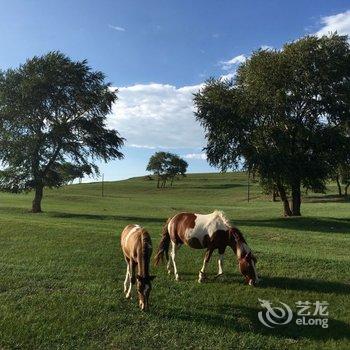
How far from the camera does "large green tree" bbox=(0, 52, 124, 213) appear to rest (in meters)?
40.9

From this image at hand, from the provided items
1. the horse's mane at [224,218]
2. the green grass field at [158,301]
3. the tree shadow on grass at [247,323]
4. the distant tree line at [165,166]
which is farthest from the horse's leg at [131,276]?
the distant tree line at [165,166]

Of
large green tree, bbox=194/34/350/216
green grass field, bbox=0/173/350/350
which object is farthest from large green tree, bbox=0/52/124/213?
green grass field, bbox=0/173/350/350

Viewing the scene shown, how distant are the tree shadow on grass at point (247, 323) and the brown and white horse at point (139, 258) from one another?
71 centimetres

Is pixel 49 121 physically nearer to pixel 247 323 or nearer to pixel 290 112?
pixel 290 112

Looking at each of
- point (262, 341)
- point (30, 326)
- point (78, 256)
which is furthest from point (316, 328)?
point (78, 256)

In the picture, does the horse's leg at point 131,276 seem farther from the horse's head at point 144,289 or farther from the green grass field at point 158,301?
the horse's head at point 144,289

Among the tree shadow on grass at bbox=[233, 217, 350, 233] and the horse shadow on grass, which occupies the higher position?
the tree shadow on grass at bbox=[233, 217, 350, 233]

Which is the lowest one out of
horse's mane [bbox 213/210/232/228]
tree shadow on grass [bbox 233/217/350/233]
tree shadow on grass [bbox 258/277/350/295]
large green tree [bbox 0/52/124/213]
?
tree shadow on grass [bbox 258/277/350/295]

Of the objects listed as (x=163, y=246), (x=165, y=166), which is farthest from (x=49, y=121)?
(x=165, y=166)

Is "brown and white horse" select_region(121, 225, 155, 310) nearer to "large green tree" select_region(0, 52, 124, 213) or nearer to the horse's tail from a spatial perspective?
the horse's tail

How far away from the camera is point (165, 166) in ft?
432

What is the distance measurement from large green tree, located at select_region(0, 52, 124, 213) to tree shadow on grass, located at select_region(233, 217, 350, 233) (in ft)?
56.1

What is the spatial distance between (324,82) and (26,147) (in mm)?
25533

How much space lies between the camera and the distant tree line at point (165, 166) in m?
130
